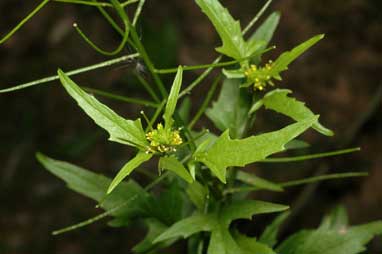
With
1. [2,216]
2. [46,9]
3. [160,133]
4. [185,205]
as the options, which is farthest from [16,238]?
[160,133]

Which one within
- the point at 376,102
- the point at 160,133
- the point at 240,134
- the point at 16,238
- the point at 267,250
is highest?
the point at 160,133

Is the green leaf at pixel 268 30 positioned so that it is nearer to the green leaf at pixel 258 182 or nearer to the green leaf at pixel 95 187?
the green leaf at pixel 258 182

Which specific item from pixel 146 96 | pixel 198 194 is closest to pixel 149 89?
pixel 198 194

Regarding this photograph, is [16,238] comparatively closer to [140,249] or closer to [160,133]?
[140,249]

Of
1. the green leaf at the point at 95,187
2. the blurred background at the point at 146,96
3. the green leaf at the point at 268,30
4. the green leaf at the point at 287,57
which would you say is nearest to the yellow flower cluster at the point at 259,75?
the green leaf at the point at 287,57

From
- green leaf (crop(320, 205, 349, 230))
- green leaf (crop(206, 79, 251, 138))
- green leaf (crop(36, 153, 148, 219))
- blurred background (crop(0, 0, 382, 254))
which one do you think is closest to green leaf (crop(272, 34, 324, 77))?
green leaf (crop(206, 79, 251, 138))

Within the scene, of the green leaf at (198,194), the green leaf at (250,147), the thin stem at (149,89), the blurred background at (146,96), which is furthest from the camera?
the blurred background at (146,96)

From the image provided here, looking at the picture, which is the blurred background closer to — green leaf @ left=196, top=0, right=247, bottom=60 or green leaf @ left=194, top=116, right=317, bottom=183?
green leaf @ left=196, top=0, right=247, bottom=60
